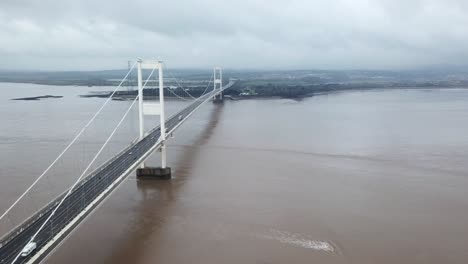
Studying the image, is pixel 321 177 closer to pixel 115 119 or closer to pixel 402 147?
pixel 402 147

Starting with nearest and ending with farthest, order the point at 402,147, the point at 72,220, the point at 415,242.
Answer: the point at 72,220
the point at 415,242
the point at 402,147

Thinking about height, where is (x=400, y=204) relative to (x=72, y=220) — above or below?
below

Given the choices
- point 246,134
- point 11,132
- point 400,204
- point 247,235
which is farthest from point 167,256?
point 11,132

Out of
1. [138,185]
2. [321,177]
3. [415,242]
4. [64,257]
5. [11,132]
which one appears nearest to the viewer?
[64,257]

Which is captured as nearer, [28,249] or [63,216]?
[28,249]

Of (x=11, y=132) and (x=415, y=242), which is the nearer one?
(x=415, y=242)

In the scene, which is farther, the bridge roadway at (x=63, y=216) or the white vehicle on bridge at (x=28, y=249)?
the bridge roadway at (x=63, y=216)

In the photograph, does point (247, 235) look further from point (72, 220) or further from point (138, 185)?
point (138, 185)
